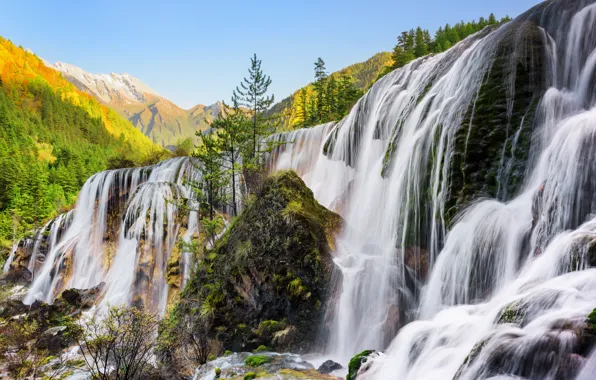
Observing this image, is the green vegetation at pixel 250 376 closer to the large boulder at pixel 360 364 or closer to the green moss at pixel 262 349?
the green moss at pixel 262 349

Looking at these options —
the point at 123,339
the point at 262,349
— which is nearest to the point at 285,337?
the point at 262,349

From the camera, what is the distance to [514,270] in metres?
8.71

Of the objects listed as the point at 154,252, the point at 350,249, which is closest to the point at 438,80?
the point at 350,249

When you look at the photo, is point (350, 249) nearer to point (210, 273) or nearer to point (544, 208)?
point (210, 273)

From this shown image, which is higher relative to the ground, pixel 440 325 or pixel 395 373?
pixel 440 325

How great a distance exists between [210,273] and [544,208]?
43.3 feet

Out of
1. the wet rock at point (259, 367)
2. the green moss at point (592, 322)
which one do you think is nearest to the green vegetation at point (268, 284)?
the wet rock at point (259, 367)

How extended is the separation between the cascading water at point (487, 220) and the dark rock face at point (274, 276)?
1.10 meters

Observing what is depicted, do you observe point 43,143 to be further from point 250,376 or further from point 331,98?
point 250,376

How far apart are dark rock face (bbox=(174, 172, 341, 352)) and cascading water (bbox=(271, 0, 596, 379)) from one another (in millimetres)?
1102

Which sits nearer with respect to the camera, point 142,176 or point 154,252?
point 154,252

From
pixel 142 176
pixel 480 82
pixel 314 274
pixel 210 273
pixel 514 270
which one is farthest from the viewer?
pixel 142 176

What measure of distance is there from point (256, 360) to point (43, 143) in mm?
111394

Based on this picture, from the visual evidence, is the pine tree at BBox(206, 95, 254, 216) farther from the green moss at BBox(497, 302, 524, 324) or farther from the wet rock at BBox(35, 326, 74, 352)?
the green moss at BBox(497, 302, 524, 324)
